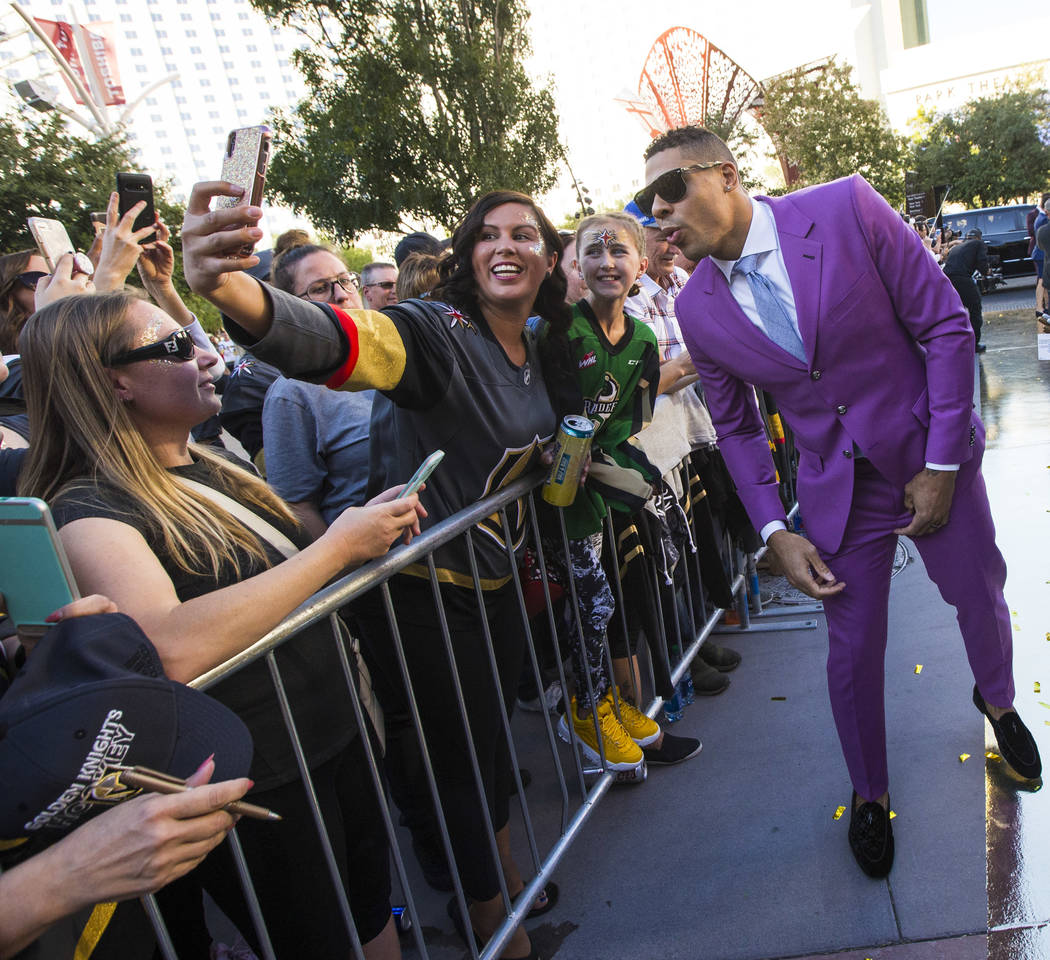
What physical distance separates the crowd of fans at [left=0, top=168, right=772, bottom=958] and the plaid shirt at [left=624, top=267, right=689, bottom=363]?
0.35m

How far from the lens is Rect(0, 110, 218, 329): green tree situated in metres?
15.4

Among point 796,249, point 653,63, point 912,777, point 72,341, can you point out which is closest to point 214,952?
point 72,341

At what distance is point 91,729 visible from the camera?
106cm

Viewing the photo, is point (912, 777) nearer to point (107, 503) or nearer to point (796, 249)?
point (796, 249)

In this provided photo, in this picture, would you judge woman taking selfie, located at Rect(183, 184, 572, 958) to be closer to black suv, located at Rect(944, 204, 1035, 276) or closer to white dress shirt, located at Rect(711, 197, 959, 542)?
white dress shirt, located at Rect(711, 197, 959, 542)

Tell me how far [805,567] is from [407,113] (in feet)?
58.1

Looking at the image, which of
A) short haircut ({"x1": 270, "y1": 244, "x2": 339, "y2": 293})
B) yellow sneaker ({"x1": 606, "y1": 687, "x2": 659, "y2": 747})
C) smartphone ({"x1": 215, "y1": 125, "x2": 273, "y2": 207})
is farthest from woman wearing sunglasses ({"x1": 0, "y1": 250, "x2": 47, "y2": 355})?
yellow sneaker ({"x1": 606, "y1": 687, "x2": 659, "y2": 747})

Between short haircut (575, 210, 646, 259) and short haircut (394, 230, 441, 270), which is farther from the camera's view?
short haircut (394, 230, 441, 270)

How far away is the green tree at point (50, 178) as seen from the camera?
15398 mm

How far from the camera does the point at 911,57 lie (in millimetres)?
55781

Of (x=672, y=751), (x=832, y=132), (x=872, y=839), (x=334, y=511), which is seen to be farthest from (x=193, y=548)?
(x=832, y=132)

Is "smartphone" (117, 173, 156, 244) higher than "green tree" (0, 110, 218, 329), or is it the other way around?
"green tree" (0, 110, 218, 329)

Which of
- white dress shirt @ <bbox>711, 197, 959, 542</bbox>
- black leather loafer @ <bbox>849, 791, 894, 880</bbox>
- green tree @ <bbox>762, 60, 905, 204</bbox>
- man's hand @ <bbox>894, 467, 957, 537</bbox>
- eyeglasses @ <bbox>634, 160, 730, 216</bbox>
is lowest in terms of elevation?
black leather loafer @ <bbox>849, 791, 894, 880</bbox>

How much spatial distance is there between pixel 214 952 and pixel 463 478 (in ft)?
5.79
